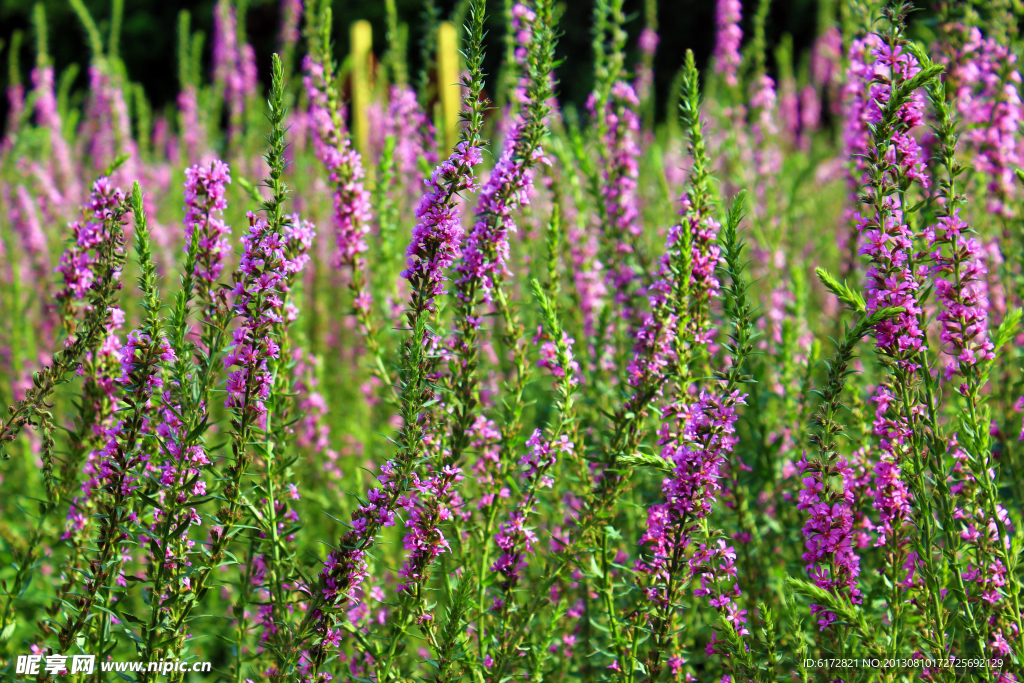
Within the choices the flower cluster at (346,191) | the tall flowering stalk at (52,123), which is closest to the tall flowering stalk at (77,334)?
the flower cluster at (346,191)

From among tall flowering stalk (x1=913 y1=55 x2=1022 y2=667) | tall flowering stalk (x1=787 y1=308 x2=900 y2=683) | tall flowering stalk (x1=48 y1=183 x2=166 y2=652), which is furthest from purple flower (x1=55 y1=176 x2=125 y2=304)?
tall flowering stalk (x1=913 y1=55 x2=1022 y2=667)

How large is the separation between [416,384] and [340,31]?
1905cm

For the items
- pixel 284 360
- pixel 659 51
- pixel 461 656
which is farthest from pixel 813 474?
pixel 659 51

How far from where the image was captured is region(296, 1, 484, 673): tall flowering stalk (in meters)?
1.68

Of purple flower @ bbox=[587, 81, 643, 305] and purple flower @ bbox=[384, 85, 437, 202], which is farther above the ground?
purple flower @ bbox=[384, 85, 437, 202]

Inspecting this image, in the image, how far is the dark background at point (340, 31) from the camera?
53.6 feet

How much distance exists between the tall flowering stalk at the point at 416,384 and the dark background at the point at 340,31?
43.6ft

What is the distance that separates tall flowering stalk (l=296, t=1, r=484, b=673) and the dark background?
13.3m

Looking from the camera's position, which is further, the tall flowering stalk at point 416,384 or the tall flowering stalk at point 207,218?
the tall flowering stalk at point 207,218

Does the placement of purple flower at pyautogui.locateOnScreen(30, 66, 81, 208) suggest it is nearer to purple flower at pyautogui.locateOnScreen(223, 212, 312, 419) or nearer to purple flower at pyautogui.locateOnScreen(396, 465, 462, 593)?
purple flower at pyautogui.locateOnScreen(223, 212, 312, 419)

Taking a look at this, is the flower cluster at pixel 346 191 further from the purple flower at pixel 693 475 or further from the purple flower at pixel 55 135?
the purple flower at pixel 55 135

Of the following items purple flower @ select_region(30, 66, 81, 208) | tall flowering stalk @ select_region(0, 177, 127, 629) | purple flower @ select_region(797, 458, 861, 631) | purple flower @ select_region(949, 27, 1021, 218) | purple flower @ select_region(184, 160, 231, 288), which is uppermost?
purple flower @ select_region(30, 66, 81, 208)

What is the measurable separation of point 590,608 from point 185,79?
5.36m

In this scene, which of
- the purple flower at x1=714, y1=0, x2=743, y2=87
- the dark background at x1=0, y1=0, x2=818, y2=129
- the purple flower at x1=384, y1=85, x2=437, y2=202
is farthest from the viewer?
the dark background at x1=0, y1=0, x2=818, y2=129
